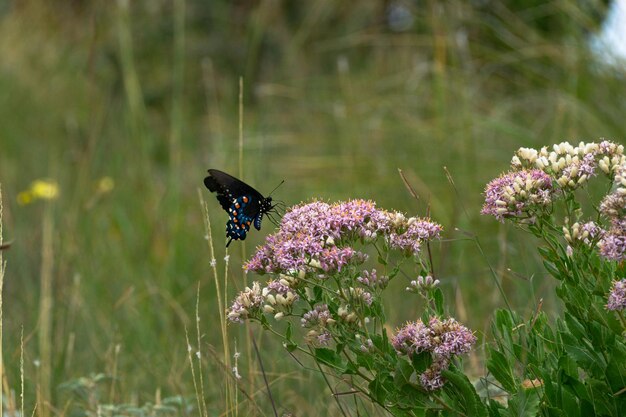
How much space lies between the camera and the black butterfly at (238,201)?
2990mm

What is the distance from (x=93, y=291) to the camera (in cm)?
489

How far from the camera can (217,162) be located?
6.43 metres

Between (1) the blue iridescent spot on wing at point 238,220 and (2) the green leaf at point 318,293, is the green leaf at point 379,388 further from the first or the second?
(1) the blue iridescent spot on wing at point 238,220

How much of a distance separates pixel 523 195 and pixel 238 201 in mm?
1306

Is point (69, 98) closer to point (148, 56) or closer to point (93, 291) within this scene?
point (148, 56)

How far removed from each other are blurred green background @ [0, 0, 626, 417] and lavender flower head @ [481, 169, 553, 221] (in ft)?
1.23

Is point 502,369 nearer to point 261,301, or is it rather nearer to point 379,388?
point 379,388

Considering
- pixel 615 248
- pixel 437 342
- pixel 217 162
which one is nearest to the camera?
pixel 615 248

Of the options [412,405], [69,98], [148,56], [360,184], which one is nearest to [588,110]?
[360,184]

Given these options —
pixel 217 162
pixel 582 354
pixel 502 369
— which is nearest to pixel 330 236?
pixel 502 369

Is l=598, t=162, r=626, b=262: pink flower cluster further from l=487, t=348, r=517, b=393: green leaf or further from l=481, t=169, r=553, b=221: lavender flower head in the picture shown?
l=487, t=348, r=517, b=393: green leaf

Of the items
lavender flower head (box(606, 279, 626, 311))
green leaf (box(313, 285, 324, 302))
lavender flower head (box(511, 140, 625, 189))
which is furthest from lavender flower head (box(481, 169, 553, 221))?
green leaf (box(313, 285, 324, 302))

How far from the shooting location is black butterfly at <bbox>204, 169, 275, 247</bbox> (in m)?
2.99

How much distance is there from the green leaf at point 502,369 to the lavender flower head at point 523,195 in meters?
0.29
